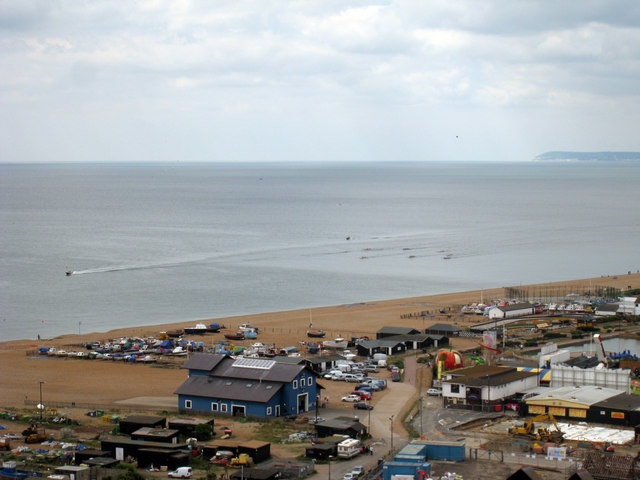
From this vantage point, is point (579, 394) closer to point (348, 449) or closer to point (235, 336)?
point (348, 449)

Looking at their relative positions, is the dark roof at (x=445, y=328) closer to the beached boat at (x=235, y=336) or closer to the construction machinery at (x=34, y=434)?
the beached boat at (x=235, y=336)

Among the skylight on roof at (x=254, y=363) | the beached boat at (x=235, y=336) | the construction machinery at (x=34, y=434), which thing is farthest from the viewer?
the beached boat at (x=235, y=336)

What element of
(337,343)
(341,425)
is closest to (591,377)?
(341,425)

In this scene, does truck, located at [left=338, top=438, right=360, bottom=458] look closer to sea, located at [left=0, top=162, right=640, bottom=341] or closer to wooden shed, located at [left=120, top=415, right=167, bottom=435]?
wooden shed, located at [left=120, top=415, right=167, bottom=435]

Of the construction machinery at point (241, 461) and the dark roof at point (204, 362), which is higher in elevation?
the dark roof at point (204, 362)

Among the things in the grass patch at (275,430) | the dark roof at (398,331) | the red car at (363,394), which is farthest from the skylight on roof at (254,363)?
the dark roof at (398,331)

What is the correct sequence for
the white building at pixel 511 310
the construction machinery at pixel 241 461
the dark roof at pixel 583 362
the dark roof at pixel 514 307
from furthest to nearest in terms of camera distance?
the dark roof at pixel 514 307
the white building at pixel 511 310
the dark roof at pixel 583 362
the construction machinery at pixel 241 461

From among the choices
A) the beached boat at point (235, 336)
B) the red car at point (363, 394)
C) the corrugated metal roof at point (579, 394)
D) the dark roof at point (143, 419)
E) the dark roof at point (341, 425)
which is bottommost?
the red car at point (363, 394)
